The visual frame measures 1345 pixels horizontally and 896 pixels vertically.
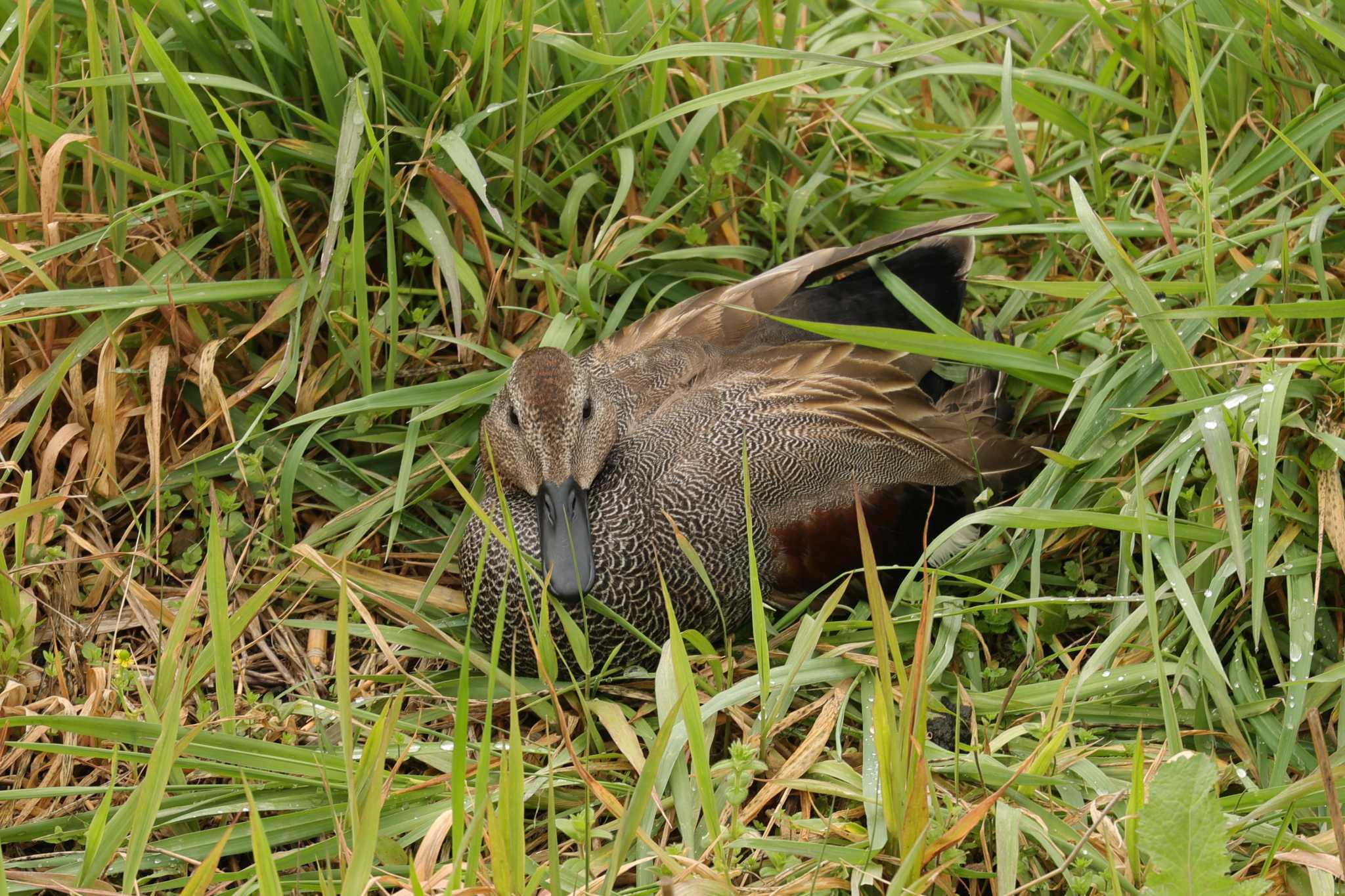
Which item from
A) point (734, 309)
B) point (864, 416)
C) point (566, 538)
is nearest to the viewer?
point (566, 538)

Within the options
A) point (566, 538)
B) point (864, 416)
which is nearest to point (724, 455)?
point (864, 416)

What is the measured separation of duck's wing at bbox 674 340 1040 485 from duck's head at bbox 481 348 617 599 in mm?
386

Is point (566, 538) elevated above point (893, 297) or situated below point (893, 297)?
below

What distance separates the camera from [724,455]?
2.96 m

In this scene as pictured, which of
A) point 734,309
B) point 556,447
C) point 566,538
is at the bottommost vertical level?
point 566,538

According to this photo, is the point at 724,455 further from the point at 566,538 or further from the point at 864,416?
the point at 566,538

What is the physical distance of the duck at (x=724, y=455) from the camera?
2.70 m

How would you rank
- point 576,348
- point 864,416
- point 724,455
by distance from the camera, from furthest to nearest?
point 576,348 → point 864,416 → point 724,455

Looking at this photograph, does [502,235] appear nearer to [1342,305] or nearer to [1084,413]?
[1084,413]

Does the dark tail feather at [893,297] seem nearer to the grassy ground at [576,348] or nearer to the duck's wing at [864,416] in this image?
the duck's wing at [864,416]

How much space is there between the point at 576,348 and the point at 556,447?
25.6 inches

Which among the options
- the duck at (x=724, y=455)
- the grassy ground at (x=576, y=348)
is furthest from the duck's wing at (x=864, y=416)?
the grassy ground at (x=576, y=348)

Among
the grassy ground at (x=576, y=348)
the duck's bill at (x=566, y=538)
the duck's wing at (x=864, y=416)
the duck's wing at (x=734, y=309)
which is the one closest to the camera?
the grassy ground at (x=576, y=348)

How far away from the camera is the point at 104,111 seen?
9.77 feet
